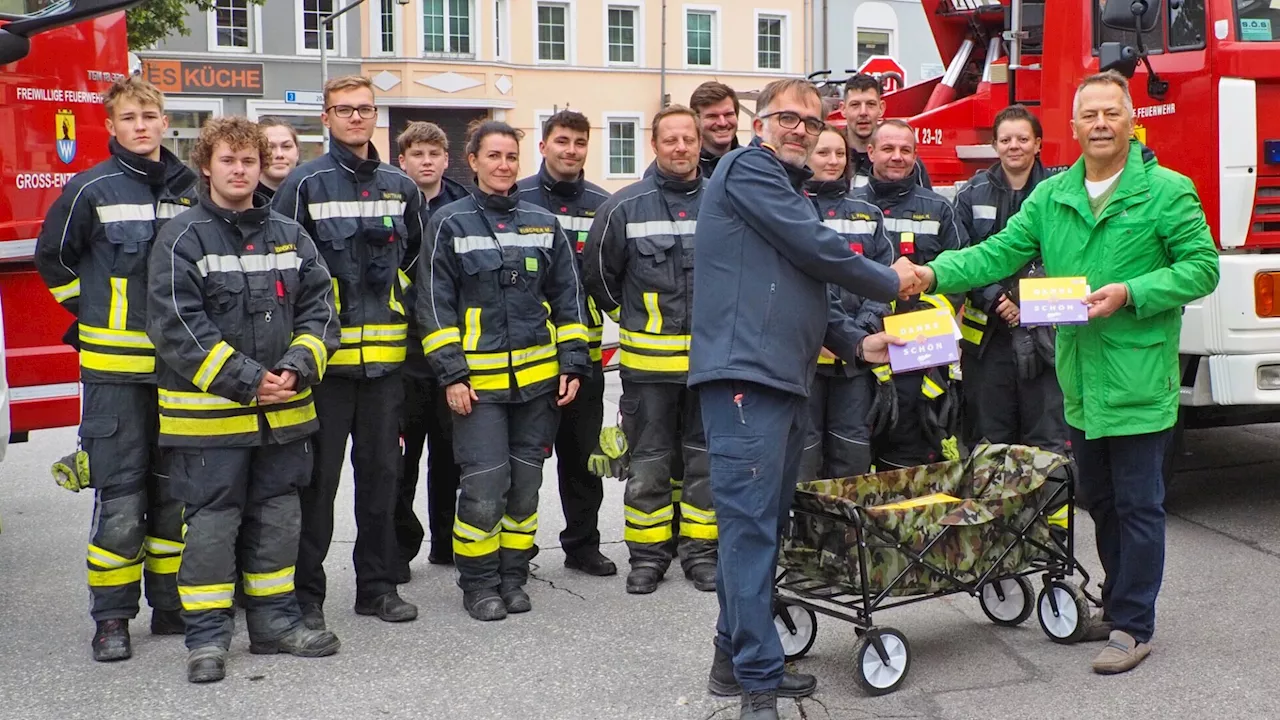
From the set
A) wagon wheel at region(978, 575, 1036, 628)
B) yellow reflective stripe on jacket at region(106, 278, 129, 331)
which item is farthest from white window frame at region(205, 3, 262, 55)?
wagon wheel at region(978, 575, 1036, 628)

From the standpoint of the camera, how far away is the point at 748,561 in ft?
14.1

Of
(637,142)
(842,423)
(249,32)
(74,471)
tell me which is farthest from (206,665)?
(637,142)

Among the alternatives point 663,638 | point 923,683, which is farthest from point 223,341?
point 923,683

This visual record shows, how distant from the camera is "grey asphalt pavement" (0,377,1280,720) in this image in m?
4.54

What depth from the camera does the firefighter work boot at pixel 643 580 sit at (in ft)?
19.6

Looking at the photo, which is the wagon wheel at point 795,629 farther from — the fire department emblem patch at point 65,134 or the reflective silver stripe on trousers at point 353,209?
the fire department emblem patch at point 65,134

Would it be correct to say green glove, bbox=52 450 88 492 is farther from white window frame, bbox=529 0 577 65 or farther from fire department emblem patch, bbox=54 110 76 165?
white window frame, bbox=529 0 577 65

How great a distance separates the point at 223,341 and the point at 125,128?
102 cm

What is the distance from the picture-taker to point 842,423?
6.09 m

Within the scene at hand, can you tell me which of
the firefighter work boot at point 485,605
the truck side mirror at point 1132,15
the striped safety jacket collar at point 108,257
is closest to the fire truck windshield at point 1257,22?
the truck side mirror at point 1132,15

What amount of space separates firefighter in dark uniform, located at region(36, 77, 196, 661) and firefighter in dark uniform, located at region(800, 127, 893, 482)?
2.71 m

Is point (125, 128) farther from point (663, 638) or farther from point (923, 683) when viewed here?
point (923, 683)

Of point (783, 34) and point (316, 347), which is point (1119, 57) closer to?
point (316, 347)

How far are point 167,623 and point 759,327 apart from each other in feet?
9.25
